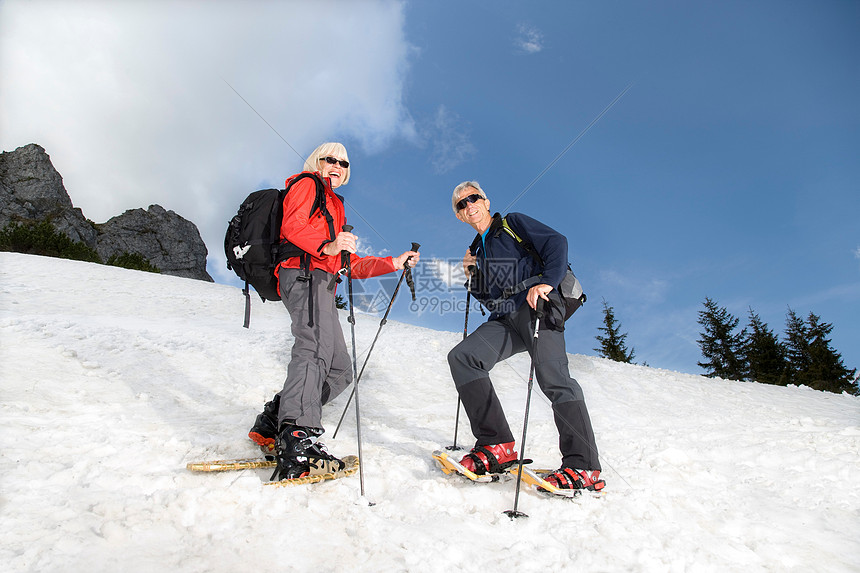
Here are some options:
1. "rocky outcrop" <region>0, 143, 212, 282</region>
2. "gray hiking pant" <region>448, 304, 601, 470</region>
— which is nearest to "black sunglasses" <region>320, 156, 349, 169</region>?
"gray hiking pant" <region>448, 304, 601, 470</region>

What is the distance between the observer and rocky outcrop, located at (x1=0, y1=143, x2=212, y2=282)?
83.9 meters

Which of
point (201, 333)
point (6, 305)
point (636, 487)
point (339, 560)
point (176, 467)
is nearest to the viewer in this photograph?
point (339, 560)

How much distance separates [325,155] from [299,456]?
2898 mm

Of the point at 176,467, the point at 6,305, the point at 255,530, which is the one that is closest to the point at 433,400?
the point at 176,467

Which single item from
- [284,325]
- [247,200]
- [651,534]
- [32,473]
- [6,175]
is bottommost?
[32,473]

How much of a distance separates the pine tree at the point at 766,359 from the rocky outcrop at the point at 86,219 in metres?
86.5

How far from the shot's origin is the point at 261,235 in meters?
4.27

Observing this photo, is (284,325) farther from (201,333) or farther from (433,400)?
(433,400)

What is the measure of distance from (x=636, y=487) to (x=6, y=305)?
52.9ft

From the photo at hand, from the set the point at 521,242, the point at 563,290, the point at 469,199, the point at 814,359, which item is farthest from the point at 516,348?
the point at 814,359

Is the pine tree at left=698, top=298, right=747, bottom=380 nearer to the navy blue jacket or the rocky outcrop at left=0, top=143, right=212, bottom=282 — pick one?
the navy blue jacket

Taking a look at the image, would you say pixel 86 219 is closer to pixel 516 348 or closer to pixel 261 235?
pixel 261 235

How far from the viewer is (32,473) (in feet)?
11.1

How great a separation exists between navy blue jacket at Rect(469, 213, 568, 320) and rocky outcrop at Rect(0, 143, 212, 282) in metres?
92.1
